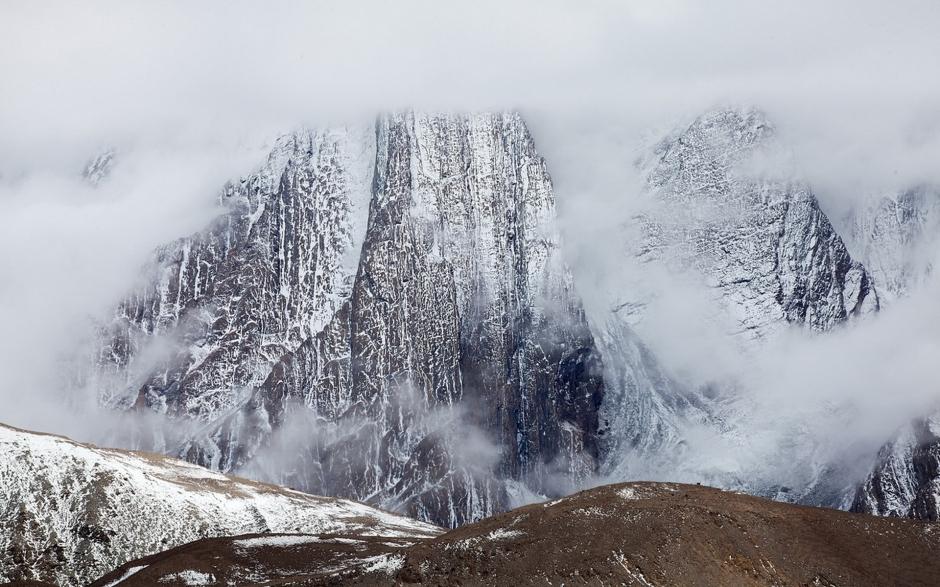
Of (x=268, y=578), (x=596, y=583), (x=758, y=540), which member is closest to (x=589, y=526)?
(x=596, y=583)

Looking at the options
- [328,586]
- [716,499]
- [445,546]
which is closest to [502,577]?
[445,546]

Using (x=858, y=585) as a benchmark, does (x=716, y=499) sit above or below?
above

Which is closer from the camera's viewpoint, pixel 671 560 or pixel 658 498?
pixel 671 560

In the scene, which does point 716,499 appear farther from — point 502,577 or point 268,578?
point 268,578

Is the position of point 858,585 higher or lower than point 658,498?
lower

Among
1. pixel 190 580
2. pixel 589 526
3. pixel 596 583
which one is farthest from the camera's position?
pixel 190 580

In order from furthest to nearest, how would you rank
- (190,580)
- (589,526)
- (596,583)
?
1. (190,580)
2. (589,526)
3. (596,583)

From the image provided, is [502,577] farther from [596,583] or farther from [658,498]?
[658,498]

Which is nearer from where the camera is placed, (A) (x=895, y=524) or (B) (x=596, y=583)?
(B) (x=596, y=583)

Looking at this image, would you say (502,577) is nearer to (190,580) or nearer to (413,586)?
(413,586)
